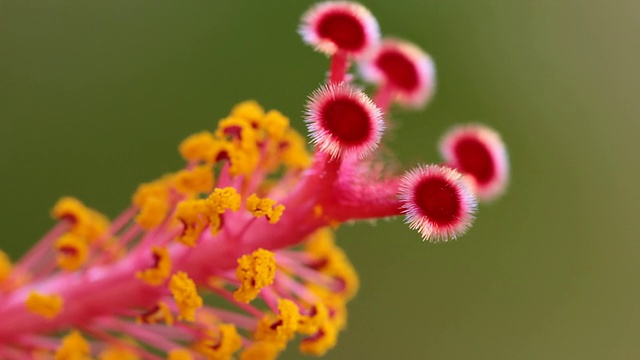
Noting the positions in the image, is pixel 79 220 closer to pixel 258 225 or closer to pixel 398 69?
pixel 258 225

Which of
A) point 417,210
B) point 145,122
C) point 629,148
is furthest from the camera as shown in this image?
point 629,148

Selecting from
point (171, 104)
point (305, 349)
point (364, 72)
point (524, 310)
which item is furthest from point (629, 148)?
point (305, 349)

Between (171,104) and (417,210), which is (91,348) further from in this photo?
(171,104)

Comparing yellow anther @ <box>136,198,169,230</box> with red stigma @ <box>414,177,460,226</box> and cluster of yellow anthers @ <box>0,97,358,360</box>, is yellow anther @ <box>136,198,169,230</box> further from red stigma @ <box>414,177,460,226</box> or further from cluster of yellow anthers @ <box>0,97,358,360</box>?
red stigma @ <box>414,177,460,226</box>

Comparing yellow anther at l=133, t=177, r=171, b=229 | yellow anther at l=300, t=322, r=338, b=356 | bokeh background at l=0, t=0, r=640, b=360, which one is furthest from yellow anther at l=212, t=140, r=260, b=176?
bokeh background at l=0, t=0, r=640, b=360

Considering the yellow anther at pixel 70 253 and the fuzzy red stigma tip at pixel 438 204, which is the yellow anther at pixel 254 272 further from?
the yellow anther at pixel 70 253

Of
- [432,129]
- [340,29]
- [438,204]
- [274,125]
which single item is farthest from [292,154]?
[432,129]
